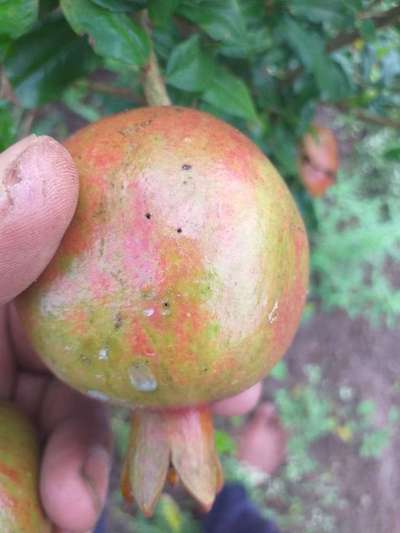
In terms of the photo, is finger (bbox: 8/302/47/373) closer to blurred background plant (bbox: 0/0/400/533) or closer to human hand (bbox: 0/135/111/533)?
human hand (bbox: 0/135/111/533)

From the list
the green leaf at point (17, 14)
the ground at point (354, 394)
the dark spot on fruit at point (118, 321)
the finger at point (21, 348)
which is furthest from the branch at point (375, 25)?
the ground at point (354, 394)

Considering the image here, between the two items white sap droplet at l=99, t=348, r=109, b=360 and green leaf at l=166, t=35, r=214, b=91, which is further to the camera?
green leaf at l=166, t=35, r=214, b=91

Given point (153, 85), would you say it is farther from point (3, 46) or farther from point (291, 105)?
point (291, 105)

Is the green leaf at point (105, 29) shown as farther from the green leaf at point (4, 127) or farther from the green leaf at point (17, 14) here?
the green leaf at point (4, 127)

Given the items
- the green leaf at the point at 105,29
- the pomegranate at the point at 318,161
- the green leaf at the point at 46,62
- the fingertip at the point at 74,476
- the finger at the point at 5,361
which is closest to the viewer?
the green leaf at the point at 105,29

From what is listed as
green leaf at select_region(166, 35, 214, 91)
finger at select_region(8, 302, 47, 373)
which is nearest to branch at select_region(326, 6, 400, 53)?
green leaf at select_region(166, 35, 214, 91)

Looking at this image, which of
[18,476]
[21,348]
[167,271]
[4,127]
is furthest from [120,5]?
[21,348]
